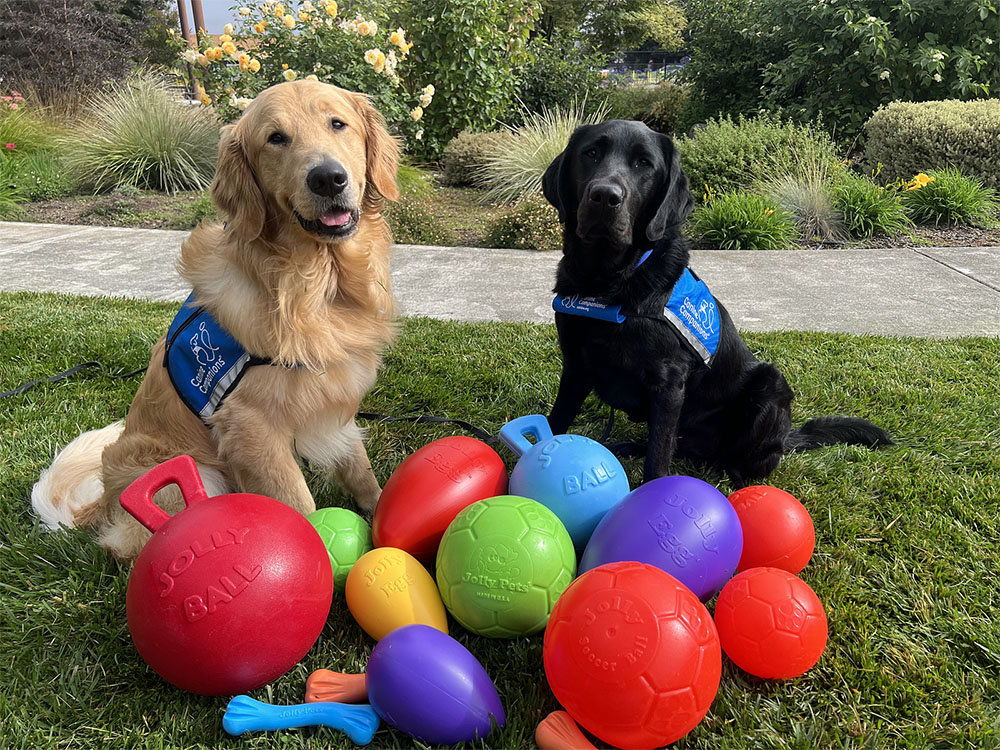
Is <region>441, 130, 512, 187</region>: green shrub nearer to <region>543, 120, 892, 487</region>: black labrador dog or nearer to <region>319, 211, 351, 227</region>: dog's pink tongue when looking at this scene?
<region>543, 120, 892, 487</region>: black labrador dog

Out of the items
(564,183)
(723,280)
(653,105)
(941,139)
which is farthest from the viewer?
(653,105)

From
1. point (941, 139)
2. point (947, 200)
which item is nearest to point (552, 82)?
point (941, 139)

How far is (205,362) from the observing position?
7.73 feet

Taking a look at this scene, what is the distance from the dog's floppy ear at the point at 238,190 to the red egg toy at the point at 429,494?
1.06m

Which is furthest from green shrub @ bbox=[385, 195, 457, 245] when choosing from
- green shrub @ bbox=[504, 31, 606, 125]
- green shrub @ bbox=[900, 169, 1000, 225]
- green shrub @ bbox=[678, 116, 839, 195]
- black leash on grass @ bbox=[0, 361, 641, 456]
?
green shrub @ bbox=[504, 31, 606, 125]

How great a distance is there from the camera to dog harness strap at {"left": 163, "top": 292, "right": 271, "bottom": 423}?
2.34 meters

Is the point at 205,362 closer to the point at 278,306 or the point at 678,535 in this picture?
the point at 278,306

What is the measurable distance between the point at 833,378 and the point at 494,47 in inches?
351

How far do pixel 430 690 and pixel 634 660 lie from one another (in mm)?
537

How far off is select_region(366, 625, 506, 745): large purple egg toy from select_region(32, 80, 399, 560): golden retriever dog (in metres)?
0.88

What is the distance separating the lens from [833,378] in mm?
4047

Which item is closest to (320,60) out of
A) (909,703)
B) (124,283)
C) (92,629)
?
(124,283)

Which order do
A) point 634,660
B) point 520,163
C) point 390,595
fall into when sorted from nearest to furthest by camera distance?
point 634,660, point 390,595, point 520,163

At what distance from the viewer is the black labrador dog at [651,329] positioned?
2.77 metres
